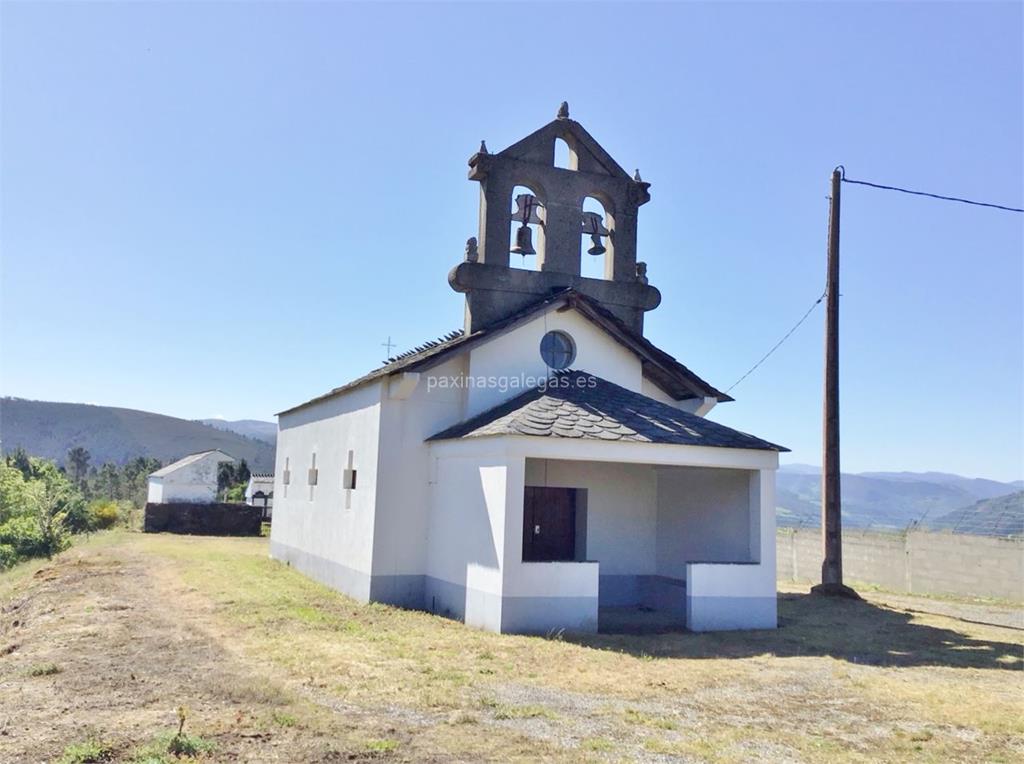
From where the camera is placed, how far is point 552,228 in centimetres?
1702

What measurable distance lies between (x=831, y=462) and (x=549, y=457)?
841cm

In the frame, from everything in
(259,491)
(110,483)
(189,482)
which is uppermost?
(189,482)

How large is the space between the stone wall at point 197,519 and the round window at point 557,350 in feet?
74.6

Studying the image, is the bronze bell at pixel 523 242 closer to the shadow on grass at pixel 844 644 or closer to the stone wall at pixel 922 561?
the shadow on grass at pixel 844 644

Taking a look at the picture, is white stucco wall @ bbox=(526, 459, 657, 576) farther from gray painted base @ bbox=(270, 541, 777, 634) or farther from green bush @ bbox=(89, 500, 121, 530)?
green bush @ bbox=(89, 500, 121, 530)

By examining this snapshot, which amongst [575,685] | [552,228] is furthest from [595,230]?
[575,685]

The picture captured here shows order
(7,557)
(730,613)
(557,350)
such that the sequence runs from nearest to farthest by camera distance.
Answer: (730,613) < (557,350) < (7,557)

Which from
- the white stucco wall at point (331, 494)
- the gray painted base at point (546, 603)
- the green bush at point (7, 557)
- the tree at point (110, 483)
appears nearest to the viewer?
the gray painted base at point (546, 603)

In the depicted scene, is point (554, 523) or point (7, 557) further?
point (7, 557)

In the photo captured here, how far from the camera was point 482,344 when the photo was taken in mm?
15336

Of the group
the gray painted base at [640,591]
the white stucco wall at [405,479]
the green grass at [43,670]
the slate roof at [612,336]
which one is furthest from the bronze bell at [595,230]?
the green grass at [43,670]

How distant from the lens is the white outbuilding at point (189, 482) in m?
50.4

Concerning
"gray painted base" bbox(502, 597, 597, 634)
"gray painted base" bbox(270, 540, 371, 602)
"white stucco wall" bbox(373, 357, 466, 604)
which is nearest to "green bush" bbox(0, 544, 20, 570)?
"gray painted base" bbox(270, 540, 371, 602)

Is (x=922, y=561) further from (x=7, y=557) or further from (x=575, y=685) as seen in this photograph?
(x=7, y=557)
